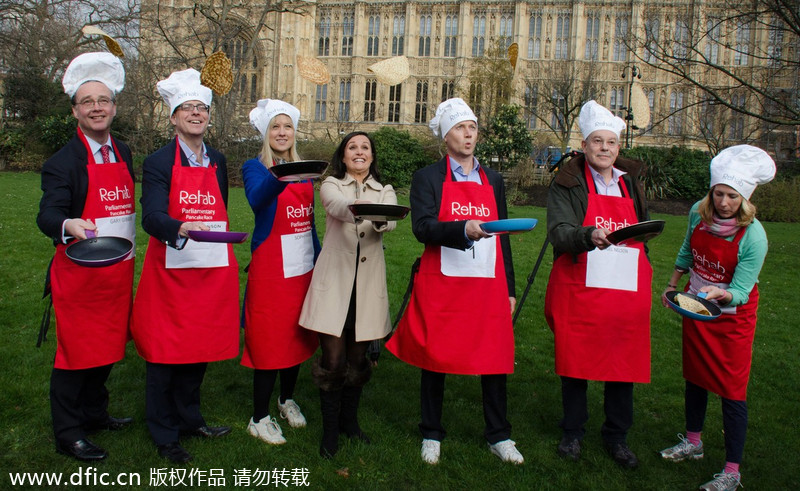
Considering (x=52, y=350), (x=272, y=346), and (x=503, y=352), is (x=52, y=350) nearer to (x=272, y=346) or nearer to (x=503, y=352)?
(x=272, y=346)

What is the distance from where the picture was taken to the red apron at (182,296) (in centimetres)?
358

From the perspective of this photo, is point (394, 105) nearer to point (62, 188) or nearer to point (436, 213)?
point (436, 213)

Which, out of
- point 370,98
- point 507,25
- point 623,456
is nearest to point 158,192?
point 623,456

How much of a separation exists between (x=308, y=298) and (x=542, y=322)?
13.8 feet

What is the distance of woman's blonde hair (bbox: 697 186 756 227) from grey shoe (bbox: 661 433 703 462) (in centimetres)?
154

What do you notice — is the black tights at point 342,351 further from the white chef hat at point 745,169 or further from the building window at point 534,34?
the building window at point 534,34

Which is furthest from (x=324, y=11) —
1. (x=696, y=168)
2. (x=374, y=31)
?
(x=696, y=168)

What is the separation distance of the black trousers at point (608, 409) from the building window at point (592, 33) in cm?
4102

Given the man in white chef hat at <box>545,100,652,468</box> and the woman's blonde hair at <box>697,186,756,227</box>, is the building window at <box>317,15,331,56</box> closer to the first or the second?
the man in white chef hat at <box>545,100,652,468</box>

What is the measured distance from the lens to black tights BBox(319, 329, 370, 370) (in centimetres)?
375

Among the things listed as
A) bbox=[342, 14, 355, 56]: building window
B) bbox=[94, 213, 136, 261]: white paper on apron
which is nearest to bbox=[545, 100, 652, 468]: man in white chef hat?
bbox=[94, 213, 136, 261]: white paper on apron

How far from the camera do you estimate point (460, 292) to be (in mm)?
3678

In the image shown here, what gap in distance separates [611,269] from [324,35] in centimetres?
4377

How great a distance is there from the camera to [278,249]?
12.7 feet
